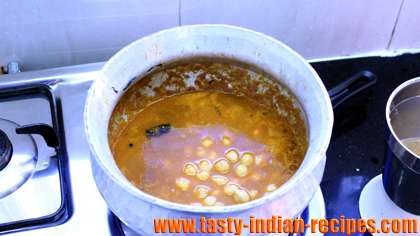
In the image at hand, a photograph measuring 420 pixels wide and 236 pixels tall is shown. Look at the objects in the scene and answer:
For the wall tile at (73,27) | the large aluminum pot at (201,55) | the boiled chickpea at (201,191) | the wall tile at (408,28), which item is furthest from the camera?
the wall tile at (408,28)

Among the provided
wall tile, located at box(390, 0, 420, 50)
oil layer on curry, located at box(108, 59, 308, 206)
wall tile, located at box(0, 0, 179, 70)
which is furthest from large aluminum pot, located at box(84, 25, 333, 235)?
wall tile, located at box(390, 0, 420, 50)

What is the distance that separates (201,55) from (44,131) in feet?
0.71

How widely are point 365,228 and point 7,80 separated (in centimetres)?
52

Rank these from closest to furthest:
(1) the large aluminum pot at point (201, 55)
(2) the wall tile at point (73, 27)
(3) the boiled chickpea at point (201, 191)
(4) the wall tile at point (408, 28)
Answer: (1) the large aluminum pot at point (201, 55)
(3) the boiled chickpea at point (201, 191)
(2) the wall tile at point (73, 27)
(4) the wall tile at point (408, 28)

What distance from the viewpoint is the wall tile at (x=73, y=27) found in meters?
0.72

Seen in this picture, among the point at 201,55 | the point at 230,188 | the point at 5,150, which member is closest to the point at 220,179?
the point at 230,188

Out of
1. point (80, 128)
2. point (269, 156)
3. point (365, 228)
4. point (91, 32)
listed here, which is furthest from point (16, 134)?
point (365, 228)

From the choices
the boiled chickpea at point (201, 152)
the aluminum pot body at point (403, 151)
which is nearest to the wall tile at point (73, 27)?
the boiled chickpea at point (201, 152)

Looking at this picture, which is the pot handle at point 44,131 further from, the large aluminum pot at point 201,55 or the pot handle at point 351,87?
the pot handle at point 351,87

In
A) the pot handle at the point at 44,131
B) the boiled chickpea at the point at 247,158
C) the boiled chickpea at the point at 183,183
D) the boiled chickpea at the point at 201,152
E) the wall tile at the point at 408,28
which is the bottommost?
the boiled chickpea at the point at 183,183

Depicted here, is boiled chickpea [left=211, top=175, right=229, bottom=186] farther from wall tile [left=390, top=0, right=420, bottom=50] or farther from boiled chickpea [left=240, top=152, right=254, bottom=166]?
wall tile [left=390, top=0, right=420, bottom=50]

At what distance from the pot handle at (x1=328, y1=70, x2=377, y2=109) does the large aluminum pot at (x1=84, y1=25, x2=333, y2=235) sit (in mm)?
151

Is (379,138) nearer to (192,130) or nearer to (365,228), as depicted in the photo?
(365,228)

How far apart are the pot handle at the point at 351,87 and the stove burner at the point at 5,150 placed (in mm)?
438
